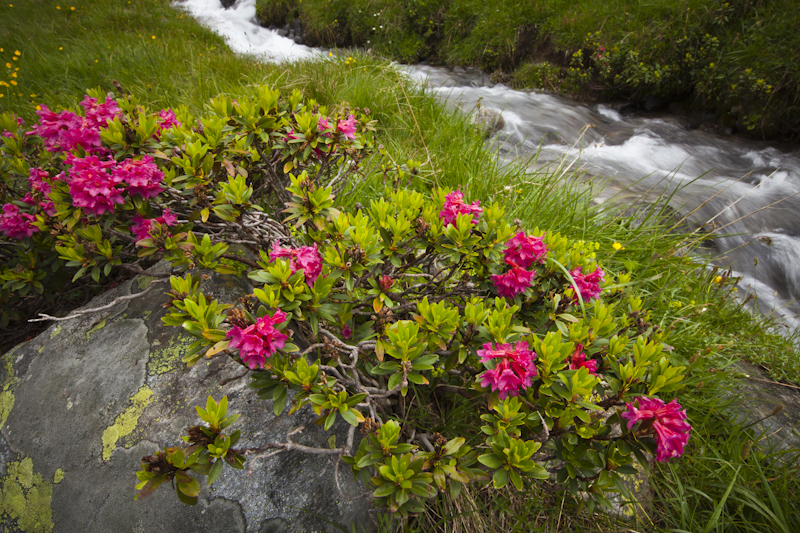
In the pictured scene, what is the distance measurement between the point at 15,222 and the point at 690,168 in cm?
642

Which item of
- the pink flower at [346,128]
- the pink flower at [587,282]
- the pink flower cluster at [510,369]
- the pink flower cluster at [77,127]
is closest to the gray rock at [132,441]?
the pink flower cluster at [510,369]

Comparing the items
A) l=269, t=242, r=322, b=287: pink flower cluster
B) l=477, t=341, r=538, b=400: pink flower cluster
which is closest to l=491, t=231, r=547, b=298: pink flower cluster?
l=477, t=341, r=538, b=400: pink flower cluster

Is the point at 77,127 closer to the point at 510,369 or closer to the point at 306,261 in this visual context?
the point at 306,261

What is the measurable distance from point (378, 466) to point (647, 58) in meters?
7.00

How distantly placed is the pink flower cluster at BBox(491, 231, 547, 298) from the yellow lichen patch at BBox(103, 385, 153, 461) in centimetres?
134

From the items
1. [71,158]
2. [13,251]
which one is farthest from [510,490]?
[13,251]

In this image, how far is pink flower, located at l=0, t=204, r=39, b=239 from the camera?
5.03ft

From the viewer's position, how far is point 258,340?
1.01 m

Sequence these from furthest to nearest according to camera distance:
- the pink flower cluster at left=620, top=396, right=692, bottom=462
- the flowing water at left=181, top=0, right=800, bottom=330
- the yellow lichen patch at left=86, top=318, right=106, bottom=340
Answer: the flowing water at left=181, top=0, right=800, bottom=330
the yellow lichen patch at left=86, top=318, right=106, bottom=340
the pink flower cluster at left=620, top=396, right=692, bottom=462

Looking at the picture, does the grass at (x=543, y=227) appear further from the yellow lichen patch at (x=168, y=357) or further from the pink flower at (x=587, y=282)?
the yellow lichen patch at (x=168, y=357)

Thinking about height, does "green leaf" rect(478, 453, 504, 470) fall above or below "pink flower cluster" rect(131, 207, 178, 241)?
below

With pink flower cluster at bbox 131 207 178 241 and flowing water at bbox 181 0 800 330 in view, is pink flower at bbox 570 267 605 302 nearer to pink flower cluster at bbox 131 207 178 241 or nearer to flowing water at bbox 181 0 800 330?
pink flower cluster at bbox 131 207 178 241

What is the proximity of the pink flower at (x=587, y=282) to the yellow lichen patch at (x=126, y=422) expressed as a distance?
1612mm

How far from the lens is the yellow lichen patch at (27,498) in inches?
51.3
